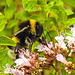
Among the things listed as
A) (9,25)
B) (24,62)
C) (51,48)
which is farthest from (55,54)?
(9,25)

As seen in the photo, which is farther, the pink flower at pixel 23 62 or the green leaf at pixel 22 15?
the green leaf at pixel 22 15

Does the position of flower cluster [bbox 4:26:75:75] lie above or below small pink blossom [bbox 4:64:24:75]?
above

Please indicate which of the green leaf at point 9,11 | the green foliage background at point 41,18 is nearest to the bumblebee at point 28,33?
the green foliage background at point 41,18

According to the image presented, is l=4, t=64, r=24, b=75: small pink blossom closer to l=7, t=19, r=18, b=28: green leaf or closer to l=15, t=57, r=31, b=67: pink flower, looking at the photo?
l=15, t=57, r=31, b=67: pink flower

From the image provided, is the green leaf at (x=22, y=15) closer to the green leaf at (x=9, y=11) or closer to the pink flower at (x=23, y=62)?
the green leaf at (x=9, y=11)

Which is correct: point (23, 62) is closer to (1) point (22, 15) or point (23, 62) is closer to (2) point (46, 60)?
(2) point (46, 60)

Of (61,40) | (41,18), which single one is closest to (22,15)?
(41,18)

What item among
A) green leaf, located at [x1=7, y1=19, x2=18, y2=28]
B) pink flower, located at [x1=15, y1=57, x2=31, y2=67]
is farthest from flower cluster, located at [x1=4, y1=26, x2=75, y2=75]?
green leaf, located at [x1=7, y1=19, x2=18, y2=28]

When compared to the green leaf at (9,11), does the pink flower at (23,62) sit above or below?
below
